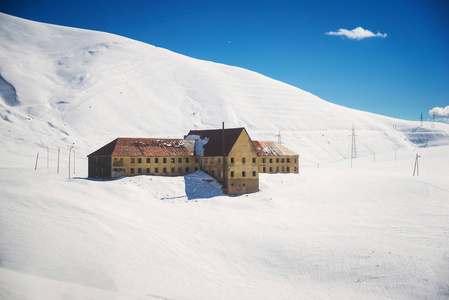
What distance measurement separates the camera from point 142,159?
53.5m

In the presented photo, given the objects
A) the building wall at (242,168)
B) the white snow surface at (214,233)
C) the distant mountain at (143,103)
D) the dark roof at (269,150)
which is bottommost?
the white snow surface at (214,233)

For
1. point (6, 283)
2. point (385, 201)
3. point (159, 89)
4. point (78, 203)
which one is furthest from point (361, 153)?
point (6, 283)

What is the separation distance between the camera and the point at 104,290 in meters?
20.4

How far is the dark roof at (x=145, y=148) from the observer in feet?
175

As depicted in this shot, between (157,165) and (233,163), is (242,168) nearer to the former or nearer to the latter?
(233,163)

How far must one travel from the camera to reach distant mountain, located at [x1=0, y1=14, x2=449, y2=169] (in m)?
116

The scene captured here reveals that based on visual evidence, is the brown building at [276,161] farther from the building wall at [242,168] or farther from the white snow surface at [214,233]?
the building wall at [242,168]

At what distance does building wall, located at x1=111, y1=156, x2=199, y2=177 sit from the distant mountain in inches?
1799

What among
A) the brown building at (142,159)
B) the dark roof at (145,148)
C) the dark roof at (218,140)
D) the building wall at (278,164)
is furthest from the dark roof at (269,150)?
the brown building at (142,159)

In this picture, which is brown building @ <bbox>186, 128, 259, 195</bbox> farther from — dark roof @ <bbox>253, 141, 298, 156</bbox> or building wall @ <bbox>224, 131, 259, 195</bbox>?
dark roof @ <bbox>253, 141, 298, 156</bbox>

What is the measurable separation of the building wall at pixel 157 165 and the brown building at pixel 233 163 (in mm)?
2151

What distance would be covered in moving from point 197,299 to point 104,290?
17.3ft

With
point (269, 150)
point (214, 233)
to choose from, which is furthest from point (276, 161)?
point (214, 233)

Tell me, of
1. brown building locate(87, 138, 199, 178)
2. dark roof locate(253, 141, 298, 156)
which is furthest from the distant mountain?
Answer: dark roof locate(253, 141, 298, 156)
